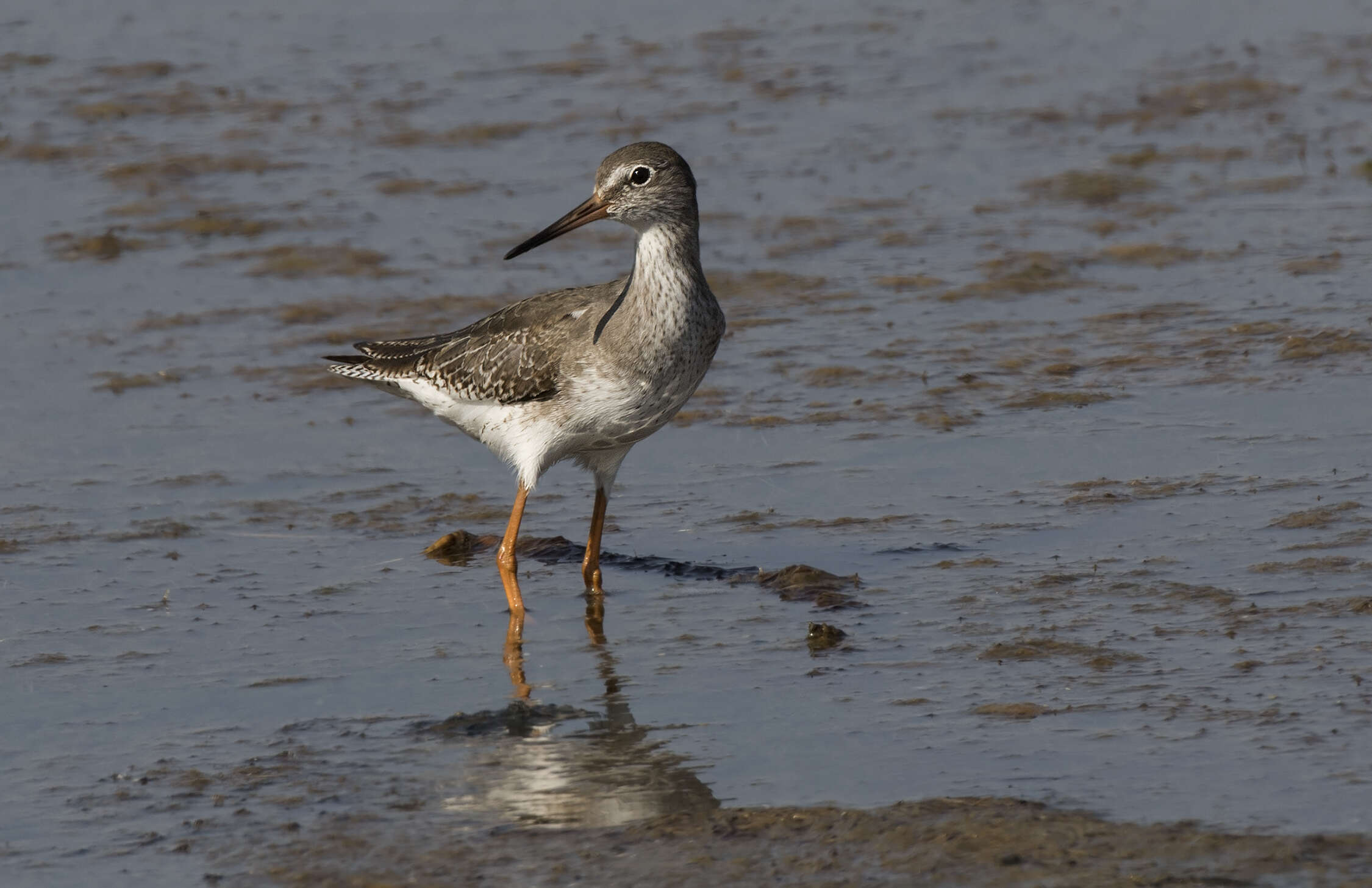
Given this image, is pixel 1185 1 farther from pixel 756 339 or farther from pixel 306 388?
pixel 306 388

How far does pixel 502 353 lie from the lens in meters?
9.62

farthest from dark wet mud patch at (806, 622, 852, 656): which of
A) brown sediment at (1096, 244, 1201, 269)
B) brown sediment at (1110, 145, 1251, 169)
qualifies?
brown sediment at (1110, 145, 1251, 169)

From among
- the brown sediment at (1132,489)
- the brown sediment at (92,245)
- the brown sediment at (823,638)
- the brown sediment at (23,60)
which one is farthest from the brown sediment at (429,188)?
the brown sediment at (823,638)

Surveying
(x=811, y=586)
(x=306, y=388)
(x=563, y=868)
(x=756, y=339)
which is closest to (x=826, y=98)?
(x=756, y=339)

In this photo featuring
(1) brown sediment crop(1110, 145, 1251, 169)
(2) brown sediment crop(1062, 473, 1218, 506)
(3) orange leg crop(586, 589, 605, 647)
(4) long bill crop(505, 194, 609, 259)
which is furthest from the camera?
(1) brown sediment crop(1110, 145, 1251, 169)

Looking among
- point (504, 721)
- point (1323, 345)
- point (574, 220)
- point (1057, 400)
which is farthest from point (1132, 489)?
point (504, 721)

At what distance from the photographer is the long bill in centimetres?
925

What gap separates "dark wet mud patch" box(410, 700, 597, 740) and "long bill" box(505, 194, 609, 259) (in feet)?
8.36

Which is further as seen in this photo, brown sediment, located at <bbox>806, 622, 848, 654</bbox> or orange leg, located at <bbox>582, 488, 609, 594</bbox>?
orange leg, located at <bbox>582, 488, 609, 594</bbox>

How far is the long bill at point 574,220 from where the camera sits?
9.25 metres

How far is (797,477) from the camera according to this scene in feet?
35.1

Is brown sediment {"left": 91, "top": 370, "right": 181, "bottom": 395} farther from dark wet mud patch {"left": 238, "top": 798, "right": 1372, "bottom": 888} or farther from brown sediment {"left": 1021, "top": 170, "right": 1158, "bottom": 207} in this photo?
brown sediment {"left": 1021, "top": 170, "right": 1158, "bottom": 207}

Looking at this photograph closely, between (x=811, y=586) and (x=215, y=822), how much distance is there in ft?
10.9

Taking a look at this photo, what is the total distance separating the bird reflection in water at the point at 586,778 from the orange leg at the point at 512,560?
Answer: 4.29ft
